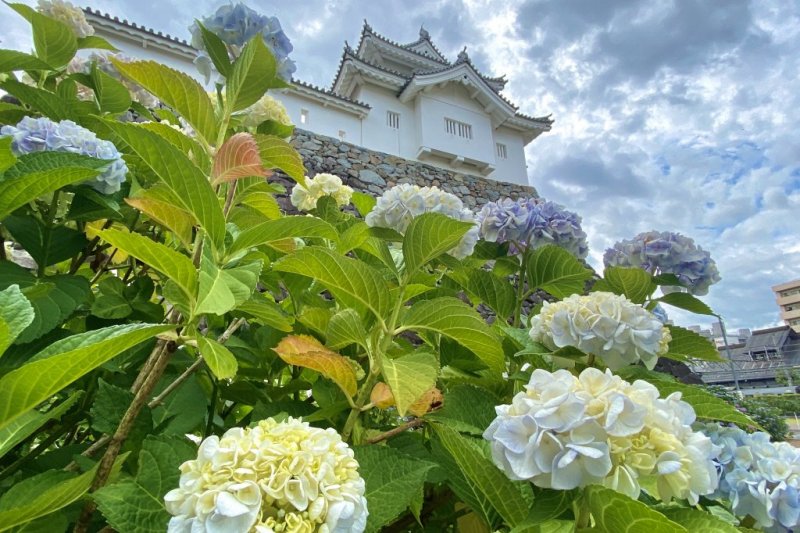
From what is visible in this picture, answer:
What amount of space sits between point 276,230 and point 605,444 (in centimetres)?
35

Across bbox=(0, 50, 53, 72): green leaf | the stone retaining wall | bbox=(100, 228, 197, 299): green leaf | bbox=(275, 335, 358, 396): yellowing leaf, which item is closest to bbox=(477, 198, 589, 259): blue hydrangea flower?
bbox=(275, 335, 358, 396): yellowing leaf

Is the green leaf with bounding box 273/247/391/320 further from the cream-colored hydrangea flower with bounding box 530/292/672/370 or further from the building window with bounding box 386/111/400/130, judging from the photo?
the building window with bounding box 386/111/400/130

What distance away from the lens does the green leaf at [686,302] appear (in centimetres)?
79

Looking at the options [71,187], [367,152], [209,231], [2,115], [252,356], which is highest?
[367,152]

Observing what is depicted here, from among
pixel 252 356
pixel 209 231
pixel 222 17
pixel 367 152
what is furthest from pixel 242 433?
pixel 367 152

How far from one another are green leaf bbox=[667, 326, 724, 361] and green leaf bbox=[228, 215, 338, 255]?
0.56 meters

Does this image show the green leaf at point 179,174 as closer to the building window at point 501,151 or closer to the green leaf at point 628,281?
the green leaf at point 628,281

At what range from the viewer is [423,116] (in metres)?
9.90

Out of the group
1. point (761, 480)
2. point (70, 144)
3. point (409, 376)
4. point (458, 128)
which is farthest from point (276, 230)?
point (458, 128)

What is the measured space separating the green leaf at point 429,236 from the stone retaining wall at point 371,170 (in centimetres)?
439

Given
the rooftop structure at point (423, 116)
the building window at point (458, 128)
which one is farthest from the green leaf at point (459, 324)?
the building window at point (458, 128)

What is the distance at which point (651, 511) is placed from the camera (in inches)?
10.5

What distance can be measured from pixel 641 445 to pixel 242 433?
0.30 m

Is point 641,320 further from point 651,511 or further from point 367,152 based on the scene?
point 367,152
